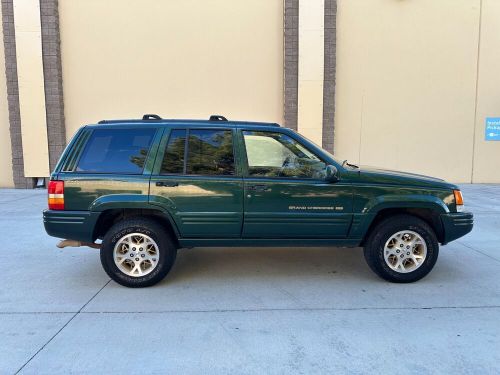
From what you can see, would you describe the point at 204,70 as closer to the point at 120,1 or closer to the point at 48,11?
the point at 120,1

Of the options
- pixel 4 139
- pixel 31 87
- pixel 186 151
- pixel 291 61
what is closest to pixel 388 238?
pixel 186 151

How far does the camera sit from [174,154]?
4.19 m

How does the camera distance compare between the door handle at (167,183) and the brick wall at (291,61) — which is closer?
the door handle at (167,183)

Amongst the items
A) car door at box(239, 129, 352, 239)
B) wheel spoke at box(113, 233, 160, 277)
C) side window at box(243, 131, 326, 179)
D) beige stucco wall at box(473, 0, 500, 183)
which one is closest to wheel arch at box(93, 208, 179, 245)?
wheel spoke at box(113, 233, 160, 277)

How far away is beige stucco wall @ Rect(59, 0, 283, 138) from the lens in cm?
1109

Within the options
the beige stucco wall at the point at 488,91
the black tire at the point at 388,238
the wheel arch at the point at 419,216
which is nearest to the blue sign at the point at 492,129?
the beige stucco wall at the point at 488,91

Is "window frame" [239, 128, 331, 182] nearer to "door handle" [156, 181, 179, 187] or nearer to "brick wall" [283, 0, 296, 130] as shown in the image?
"door handle" [156, 181, 179, 187]

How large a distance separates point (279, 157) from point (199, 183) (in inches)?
38.3

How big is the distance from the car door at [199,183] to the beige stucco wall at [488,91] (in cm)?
1119

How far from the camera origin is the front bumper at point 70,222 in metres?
4.05

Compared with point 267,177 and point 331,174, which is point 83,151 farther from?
point 331,174

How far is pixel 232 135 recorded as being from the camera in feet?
14.0

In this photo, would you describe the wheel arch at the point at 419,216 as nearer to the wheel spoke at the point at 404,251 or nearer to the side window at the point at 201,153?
the wheel spoke at the point at 404,251

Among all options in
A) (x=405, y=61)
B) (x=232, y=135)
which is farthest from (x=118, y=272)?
(x=405, y=61)
